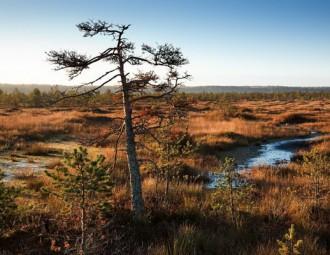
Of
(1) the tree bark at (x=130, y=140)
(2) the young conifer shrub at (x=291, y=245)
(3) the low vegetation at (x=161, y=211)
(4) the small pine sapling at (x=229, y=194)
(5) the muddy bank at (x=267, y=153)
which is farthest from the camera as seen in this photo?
(5) the muddy bank at (x=267, y=153)

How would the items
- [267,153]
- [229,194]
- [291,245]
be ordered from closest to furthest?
[291,245] → [229,194] → [267,153]

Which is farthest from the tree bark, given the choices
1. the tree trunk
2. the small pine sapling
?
the small pine sapling

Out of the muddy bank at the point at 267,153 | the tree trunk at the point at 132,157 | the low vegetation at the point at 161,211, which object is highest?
the tree trunk at the point at 132,157

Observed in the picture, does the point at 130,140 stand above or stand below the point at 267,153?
above

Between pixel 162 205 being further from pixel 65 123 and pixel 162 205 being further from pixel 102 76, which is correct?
pixel 65 123

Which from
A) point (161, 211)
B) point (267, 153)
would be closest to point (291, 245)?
point (161, 211)

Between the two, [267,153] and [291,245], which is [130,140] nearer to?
[291,245]

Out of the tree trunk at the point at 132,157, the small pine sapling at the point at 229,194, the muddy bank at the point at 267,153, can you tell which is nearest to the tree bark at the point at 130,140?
the tree trunk at the point at 132,157

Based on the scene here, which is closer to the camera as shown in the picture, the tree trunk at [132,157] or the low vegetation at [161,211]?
the low vegetation at [161,211]

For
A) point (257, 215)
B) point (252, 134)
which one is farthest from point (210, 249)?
point (252, 134)

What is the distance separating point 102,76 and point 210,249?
336 centimetres

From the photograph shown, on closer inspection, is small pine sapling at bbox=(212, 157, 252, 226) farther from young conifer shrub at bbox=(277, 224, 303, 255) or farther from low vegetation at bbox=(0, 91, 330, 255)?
young conifer shrub at bbox=(277, 224, 303, 255)

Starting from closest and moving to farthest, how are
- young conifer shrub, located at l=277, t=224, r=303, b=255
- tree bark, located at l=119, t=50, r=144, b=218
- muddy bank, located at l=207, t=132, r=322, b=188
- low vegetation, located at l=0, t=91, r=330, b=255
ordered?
young conifer shrub, located at l=277, t=224, r=303, b=255, low vegetation, located at l=0, t=91, r=330, b=255, tree bark, located at l=119, t=50, r=144, b=218, muddy bank, located at l=207, t=132, r=322, b=188

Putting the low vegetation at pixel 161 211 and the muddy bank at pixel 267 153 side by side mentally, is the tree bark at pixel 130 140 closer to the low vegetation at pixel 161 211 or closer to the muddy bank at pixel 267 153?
the low vegetation at pixel 161 211
